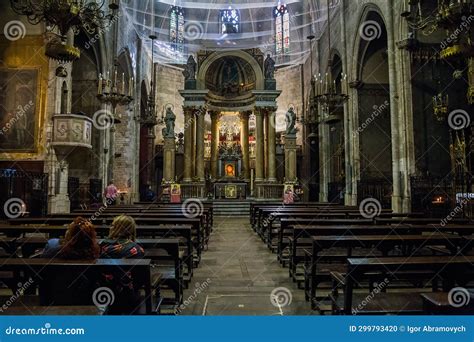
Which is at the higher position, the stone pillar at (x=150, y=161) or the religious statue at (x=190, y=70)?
the religious statue at (x=190, y=70)

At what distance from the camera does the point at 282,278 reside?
16.9 feet

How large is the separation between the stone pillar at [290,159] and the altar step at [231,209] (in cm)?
303

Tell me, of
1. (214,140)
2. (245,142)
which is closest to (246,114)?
(245,142)

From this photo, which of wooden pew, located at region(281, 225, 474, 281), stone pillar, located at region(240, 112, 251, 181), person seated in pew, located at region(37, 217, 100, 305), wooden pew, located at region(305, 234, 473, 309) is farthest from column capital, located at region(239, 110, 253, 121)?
person seated in pew, located at region(37, 217, 100, 305)

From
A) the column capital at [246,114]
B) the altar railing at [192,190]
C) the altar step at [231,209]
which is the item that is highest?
the column capital at [246,114]

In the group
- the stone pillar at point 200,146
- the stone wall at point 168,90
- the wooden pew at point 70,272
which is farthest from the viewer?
the stone wall at point 168,90

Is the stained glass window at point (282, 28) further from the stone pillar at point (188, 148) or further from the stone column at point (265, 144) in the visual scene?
the stone pillar at point (188, 148)

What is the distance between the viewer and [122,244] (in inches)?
115

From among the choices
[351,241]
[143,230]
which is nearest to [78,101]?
[143,230]

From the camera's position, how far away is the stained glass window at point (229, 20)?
28312 mm

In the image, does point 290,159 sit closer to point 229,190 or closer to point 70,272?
point 229,190

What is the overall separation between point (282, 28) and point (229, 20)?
449 cm

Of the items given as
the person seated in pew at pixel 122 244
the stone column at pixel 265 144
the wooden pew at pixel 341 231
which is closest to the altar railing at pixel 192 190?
the stone column at pixel 265 144

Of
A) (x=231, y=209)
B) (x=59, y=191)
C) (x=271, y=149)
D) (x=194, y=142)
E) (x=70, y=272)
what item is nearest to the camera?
(x=70, y=272)
